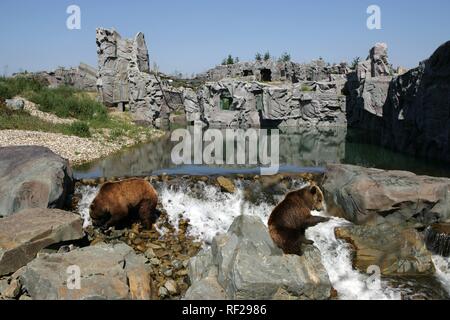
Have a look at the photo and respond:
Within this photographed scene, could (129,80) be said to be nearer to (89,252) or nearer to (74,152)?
(74,152)

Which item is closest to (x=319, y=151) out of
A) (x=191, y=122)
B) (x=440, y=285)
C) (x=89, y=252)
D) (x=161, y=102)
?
(x=440, y=285)

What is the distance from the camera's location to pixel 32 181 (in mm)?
9977

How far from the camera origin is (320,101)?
40031 mm

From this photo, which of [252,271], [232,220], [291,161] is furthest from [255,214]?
[291,161]

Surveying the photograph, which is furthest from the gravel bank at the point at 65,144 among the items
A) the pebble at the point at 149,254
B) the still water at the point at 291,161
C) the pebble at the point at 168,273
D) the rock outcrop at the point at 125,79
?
the rock outcrop at the point at 125,79

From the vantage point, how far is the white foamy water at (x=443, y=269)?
814 cm

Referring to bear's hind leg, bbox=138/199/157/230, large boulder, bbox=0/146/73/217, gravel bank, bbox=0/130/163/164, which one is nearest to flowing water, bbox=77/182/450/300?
bear's hind leg, bbox=138/199/157/230

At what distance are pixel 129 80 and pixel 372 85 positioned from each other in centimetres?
2248

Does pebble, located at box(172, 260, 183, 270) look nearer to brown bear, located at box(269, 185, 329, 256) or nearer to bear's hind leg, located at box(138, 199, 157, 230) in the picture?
bear's hind leg, located at box(138, 199, 157, 230)

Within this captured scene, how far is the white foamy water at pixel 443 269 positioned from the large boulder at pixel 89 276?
6.03 metres

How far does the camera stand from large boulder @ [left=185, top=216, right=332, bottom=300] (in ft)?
21.5

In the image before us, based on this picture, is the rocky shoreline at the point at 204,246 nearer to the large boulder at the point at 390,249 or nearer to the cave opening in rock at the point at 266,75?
the large boulder at the point at 390,249

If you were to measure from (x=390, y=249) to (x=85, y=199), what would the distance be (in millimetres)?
8492

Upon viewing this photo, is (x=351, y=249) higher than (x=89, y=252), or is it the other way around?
(x=89, y=252)
